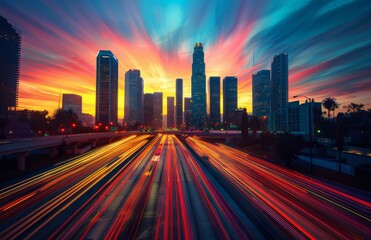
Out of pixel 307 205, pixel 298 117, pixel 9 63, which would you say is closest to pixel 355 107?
pixel 298 117

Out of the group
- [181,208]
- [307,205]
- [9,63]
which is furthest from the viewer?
[9,63]

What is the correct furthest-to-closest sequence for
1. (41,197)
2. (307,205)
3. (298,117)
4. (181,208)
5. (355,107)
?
(298,117) → (355,107) → (41,197) → (307,205) → (181,208)

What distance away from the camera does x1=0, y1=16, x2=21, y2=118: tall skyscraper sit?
169m

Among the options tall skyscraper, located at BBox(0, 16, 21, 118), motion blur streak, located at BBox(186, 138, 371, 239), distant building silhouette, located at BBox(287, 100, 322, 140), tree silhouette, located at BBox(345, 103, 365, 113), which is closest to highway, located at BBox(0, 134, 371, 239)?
motion blur streak, located at BBox(186, 138, 371, 239)

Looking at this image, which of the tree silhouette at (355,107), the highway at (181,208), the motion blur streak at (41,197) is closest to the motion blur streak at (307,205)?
the highway at (181,208)

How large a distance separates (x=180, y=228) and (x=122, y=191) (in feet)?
29.0

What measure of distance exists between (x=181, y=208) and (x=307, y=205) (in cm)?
1040

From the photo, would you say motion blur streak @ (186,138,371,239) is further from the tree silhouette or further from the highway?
the tree silhouette

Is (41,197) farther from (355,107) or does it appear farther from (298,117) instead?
(298,117)

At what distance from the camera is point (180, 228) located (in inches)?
433

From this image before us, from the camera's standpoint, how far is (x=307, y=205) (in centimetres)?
1434

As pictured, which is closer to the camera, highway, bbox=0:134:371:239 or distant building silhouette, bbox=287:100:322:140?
highway, bbox=0:134:371:239

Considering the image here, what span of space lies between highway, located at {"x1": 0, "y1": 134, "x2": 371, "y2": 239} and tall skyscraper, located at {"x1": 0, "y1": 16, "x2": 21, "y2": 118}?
20988 centimetres

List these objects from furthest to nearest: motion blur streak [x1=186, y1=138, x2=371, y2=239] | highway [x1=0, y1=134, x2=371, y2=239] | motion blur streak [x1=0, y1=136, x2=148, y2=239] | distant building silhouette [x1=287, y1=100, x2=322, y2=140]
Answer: distant building silhouette [x1=287, y1=100, x2=322, y2=140], motion blur streak [x1=0, y1=136, x2=148, y2=239], motion blur streak [x1=186, y1=138, x2=371, y2=239], highway [x1=0, y1=134, x2=371, y2=239]
